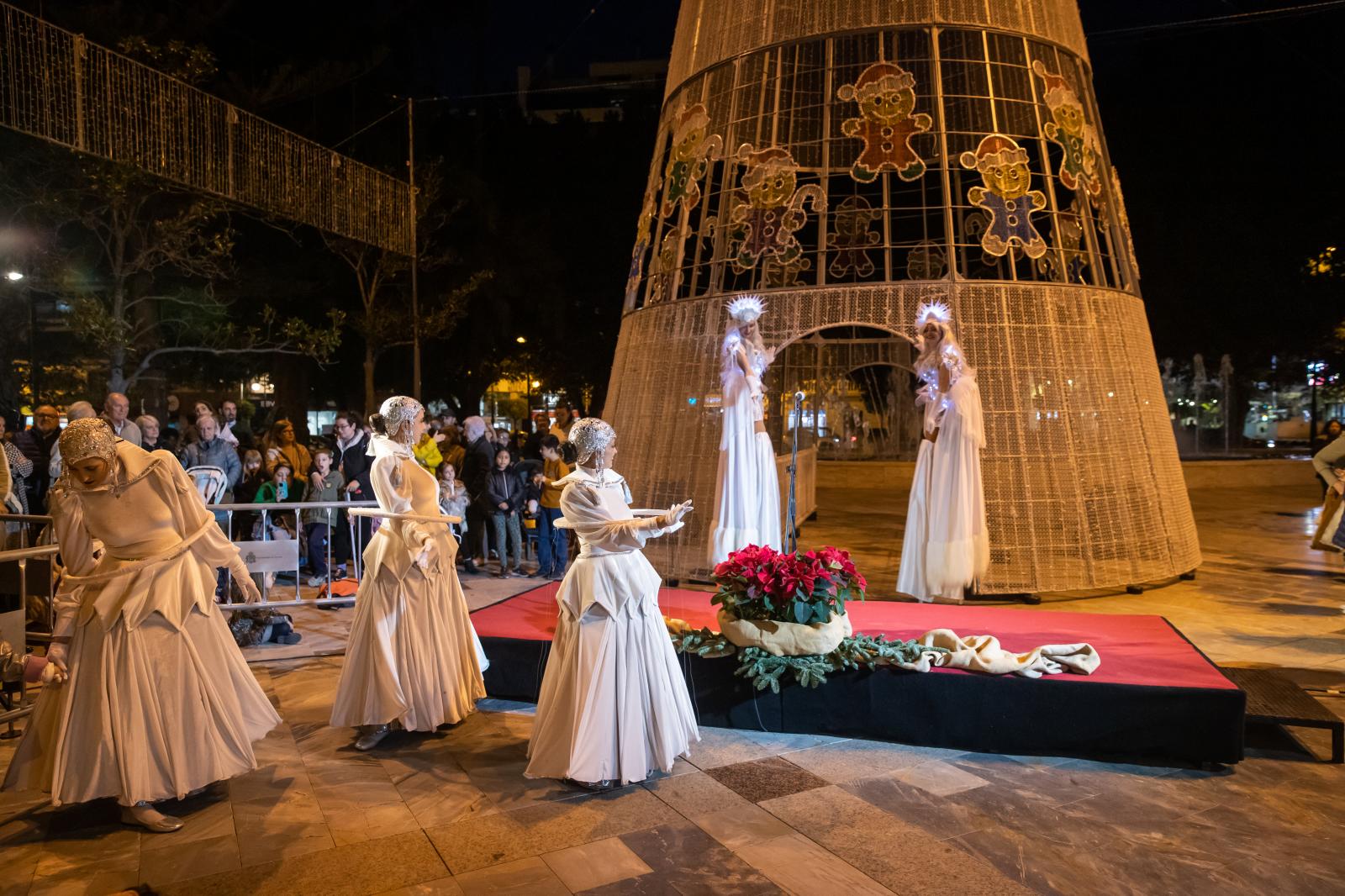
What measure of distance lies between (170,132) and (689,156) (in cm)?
459

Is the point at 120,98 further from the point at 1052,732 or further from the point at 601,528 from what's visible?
the point at 1052,732

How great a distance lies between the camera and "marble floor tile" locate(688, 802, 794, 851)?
145 inches

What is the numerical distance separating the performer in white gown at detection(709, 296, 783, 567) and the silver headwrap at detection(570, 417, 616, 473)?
126 inches

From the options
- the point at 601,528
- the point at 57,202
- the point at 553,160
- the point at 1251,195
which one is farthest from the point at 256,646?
the point at 1251,195

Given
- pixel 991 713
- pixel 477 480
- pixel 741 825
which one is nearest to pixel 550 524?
pixel 477 480

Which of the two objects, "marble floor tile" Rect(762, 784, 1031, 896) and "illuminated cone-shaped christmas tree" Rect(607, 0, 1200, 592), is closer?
"marble floor tile" Rect(762, 784, 1031, 896)

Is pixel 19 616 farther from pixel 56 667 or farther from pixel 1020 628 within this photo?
pixel 1020 628

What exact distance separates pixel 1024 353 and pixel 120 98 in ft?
25.2

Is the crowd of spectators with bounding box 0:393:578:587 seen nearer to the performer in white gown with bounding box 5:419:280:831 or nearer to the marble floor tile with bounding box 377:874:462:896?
the performer in white gown with bounding box 5:419:280:831

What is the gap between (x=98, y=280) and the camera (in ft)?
51.9

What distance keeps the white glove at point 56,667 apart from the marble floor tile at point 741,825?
8.80 feet

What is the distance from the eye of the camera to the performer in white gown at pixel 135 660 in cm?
374

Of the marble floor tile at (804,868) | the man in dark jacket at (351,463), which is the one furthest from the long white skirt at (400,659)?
the man in dark jacket at (351,463)

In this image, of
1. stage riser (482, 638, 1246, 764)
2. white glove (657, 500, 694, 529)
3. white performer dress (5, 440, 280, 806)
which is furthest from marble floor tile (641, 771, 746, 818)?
white performer dress (5, 440, 280, 806)
